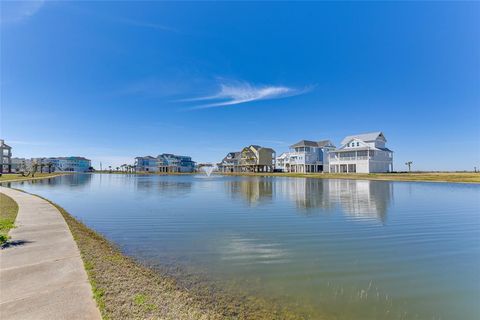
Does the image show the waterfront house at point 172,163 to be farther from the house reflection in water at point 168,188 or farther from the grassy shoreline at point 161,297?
the grassy shoreline at point 161,297

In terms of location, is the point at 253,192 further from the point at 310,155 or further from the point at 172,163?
the point at 172,163

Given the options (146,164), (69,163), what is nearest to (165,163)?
(146,164)

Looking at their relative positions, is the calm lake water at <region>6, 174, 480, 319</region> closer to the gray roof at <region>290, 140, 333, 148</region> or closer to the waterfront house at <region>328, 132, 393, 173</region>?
the waterfront house at <region>328, 132, 393, 173</region>

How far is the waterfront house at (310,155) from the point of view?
84.1 m

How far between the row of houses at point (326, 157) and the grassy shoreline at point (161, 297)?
66.0m

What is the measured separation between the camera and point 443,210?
1758cm

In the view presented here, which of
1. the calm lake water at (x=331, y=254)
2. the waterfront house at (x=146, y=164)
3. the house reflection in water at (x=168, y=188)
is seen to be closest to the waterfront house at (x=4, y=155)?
the waterfront house at (x=146, y=164)

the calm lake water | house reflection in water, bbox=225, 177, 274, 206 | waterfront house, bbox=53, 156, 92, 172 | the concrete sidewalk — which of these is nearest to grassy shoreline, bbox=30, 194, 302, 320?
the concrete sidewalk

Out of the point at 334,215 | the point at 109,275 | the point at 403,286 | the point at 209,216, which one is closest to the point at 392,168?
the point at 334,215

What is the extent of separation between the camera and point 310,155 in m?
84.6

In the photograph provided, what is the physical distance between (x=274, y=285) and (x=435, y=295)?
3.73 metres

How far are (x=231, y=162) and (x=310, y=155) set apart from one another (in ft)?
179

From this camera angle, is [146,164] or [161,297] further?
[146,164]

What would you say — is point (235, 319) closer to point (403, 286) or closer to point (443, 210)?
point (403, 286)
